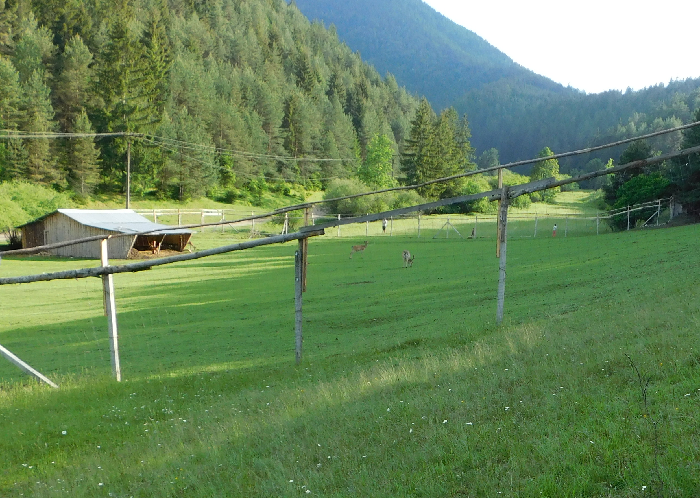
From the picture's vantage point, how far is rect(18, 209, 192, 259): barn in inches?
1882

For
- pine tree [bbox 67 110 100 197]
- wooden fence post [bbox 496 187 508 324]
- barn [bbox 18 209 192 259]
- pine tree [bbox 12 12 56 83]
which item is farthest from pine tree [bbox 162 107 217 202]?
wooden fence post [bbox 496 187 508 324]

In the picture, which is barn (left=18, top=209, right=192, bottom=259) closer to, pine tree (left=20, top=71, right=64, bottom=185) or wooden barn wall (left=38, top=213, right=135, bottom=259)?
wooden barn wall (left=38, top=213, right=135, bottom=259)

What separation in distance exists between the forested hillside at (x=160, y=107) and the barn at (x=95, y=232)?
28.4 metres

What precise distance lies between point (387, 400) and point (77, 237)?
49.2 m

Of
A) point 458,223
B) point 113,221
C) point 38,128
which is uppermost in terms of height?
point 38,128

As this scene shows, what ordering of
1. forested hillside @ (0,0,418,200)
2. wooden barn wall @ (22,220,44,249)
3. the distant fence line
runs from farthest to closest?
forested hillside @ (0,0,418,200) < wooden barn wall @ (22,220,44,249) < the distant fence line

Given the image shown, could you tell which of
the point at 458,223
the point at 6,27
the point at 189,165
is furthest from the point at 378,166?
the point at 6,27

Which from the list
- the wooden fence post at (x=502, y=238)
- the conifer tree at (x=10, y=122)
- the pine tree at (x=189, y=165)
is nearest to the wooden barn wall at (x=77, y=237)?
the conifer tree at (x=10, y=122)

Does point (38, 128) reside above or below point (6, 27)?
below

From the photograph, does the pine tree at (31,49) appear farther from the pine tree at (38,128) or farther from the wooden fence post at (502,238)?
the wooden fence post at (502,238)

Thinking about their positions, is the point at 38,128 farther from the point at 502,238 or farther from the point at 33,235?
the point at 502,238

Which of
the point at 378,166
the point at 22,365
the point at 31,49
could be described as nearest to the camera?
the point at 22,365

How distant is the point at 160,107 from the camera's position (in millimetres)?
99250

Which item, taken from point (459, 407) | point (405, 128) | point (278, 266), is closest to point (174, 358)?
point (459, 407)
